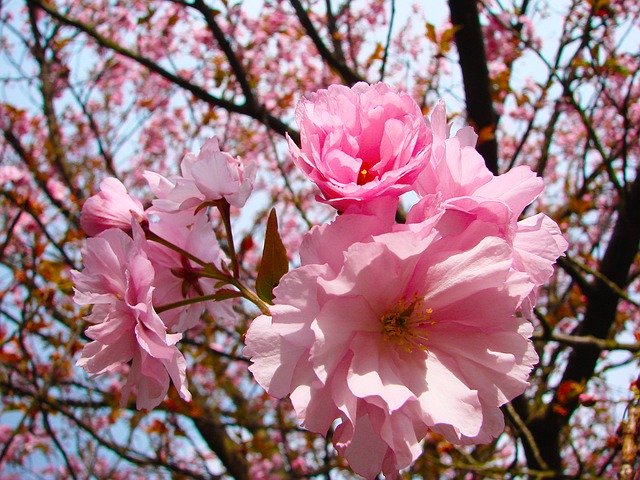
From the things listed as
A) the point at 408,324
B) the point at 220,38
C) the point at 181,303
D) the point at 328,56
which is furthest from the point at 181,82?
the point at 408,324

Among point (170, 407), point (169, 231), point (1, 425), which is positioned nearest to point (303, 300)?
point (169, 231)

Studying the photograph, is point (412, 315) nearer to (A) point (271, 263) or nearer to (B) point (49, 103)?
(A) point (271, 263)

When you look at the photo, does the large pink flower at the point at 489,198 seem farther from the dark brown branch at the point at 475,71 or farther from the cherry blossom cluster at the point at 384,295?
the dark brown branch at the point at 475,71

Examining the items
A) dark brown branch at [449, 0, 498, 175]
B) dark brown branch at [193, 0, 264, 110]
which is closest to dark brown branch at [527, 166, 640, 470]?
dark brown branch at [449, 0, 498, 175]

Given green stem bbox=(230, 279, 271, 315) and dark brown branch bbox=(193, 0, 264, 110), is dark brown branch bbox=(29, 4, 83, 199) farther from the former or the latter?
green stem bbox=(230, 279, 271, 315)

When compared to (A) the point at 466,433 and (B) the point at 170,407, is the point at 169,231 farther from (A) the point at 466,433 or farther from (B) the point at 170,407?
(B) the point at 170,407

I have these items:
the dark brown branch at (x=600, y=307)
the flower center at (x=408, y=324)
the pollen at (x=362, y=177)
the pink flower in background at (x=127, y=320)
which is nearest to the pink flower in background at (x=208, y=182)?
the pink flower in background at (x=127, y=320)

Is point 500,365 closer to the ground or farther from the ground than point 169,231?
closer to the ground
